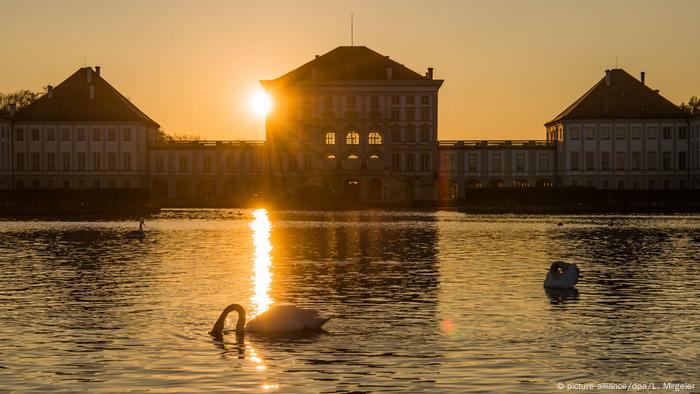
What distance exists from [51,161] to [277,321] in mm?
128777

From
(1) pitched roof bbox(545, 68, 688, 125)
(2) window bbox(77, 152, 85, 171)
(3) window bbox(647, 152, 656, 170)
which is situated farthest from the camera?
(2) window bbox(77, 152, 85, 171)

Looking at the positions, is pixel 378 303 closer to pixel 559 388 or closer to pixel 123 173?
pixel 559 388

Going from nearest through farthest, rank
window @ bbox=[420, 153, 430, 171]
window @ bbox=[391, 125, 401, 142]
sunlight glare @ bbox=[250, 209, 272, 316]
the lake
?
the lake
sunlight glare @ bbox=[250, 209, 272, 316]
window @ bbox=[420, 153, 430, 171]
window @ bbox=[391, 125, 401, 142]

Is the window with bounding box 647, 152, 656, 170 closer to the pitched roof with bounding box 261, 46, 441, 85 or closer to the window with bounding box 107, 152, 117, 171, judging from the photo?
the pitched roof with bounding box 261, 46, 441, 85

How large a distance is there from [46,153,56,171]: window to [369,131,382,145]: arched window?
40.4 metres

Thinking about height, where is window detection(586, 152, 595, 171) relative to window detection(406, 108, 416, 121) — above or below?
below

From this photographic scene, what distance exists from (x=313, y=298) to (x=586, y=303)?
6476 mm

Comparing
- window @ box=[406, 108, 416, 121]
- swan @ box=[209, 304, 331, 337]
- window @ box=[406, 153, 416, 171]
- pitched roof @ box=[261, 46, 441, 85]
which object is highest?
pitched roof @ box=[261, 46, 441, 85]

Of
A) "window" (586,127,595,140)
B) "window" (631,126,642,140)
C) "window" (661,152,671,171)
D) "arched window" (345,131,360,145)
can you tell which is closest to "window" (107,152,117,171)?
"arched window" (345,131,360,145)

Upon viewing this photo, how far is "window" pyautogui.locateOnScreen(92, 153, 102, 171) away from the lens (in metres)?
144

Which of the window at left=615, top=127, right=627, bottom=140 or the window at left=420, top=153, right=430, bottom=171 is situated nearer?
the window at left=615, top=127, right=627, bottom=140

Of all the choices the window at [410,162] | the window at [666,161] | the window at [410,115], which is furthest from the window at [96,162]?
the window at [666,161]

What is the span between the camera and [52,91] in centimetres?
14525

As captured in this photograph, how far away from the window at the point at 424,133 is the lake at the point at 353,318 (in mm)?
99462
